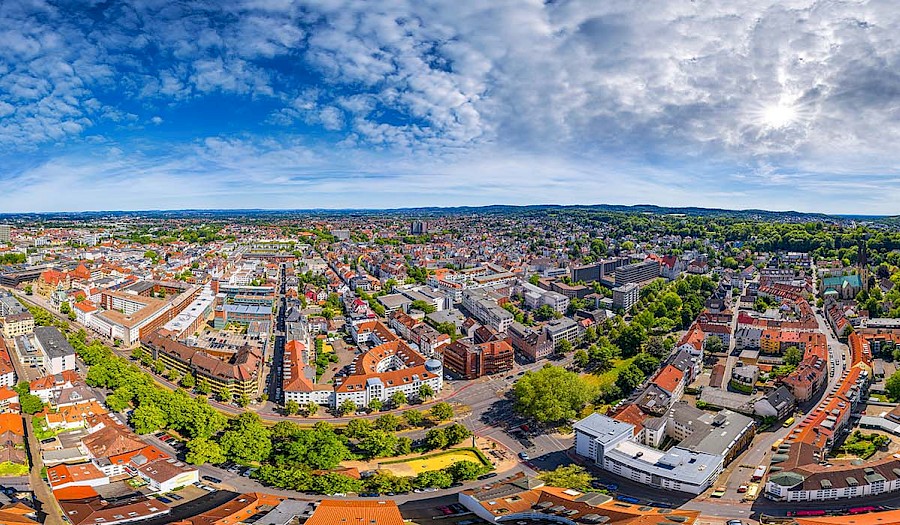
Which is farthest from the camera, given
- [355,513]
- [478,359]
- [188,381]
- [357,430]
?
[478,359]

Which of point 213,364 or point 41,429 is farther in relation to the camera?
point 213,364

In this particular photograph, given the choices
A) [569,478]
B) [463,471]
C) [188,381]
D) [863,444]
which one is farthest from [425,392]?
[863,444]

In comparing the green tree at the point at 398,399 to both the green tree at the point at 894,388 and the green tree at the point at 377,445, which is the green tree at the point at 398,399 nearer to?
the green tree at the point at 377,445

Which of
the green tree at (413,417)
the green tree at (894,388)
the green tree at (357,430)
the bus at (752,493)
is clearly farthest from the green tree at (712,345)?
the green tree at (357,430)

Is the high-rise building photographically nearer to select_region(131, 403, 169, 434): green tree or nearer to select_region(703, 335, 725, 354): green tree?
select_region(703, 335, 725, 354): green tree

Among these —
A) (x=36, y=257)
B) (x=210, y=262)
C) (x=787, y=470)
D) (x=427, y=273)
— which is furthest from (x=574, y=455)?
(x=36, y=257)

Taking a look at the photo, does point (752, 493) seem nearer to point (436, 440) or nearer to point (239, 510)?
point (436, 440)
